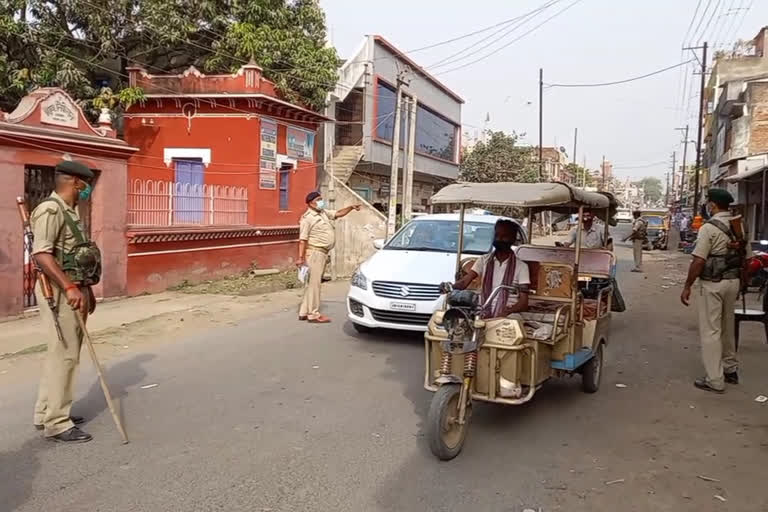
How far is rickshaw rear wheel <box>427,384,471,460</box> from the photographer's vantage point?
4176mm

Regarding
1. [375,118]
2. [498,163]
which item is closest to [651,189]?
[498,163]

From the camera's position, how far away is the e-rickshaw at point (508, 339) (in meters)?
4.42

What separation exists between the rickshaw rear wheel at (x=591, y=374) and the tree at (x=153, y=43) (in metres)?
14.0

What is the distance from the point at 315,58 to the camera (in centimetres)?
1888

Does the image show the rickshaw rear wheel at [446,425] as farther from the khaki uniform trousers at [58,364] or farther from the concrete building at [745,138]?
→ the concrete building at [745,138]

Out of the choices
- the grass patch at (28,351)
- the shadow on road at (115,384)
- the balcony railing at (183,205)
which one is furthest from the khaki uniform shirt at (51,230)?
the balcony railing at (183,205)

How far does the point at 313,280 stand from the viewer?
946 centimetres

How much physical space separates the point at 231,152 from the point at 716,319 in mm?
14181

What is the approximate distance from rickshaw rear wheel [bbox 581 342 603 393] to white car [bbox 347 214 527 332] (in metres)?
2.14

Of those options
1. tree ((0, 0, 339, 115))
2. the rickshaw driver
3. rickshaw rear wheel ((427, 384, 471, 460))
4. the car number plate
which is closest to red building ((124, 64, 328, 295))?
tree ((0, 0, 339, 115))

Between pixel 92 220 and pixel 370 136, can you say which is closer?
pixel 92 220

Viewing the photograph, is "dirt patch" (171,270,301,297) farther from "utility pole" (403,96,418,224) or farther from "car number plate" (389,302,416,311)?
"utility pole" (403,96,418,224)

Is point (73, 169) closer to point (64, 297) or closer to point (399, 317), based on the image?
point (64, 297)

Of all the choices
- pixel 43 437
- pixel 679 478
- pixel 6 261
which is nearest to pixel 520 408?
pixel 679 478
